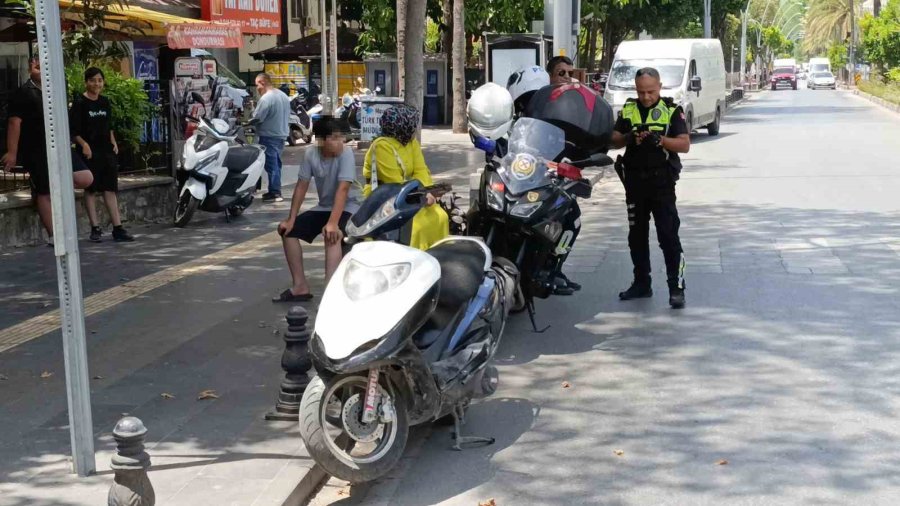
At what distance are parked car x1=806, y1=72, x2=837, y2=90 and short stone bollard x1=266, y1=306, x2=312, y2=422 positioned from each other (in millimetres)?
83554

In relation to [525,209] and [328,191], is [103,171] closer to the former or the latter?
[328,191]

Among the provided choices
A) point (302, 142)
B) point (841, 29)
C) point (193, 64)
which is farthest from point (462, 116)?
point (841, 29)

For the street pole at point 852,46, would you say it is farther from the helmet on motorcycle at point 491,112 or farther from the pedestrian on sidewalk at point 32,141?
the helmet on motorcycle at point 491,112

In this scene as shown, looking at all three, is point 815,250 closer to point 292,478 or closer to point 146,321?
point 146,321

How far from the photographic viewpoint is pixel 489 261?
6355 millimetres

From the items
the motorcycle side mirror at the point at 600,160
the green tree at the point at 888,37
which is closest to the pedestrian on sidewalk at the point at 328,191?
the motorcycle side mirror at the point at 600,160

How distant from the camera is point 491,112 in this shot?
26.8 ft

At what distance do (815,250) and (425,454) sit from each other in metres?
6.67

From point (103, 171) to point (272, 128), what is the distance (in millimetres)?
4076

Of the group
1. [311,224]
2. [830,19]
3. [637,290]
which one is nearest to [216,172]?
[311,224]

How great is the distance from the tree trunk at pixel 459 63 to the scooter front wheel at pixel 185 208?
1465cm

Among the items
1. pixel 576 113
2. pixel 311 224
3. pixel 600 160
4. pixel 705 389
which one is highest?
pixel 576 113

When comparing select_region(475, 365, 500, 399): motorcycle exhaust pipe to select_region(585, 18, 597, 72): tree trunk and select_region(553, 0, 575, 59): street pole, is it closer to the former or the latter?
select_region(553, 0, 575, 59): street pole

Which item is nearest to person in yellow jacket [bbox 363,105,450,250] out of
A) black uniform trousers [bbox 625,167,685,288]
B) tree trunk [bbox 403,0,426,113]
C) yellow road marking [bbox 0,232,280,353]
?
black uniform trousers [bbox 625,167,685,288]
